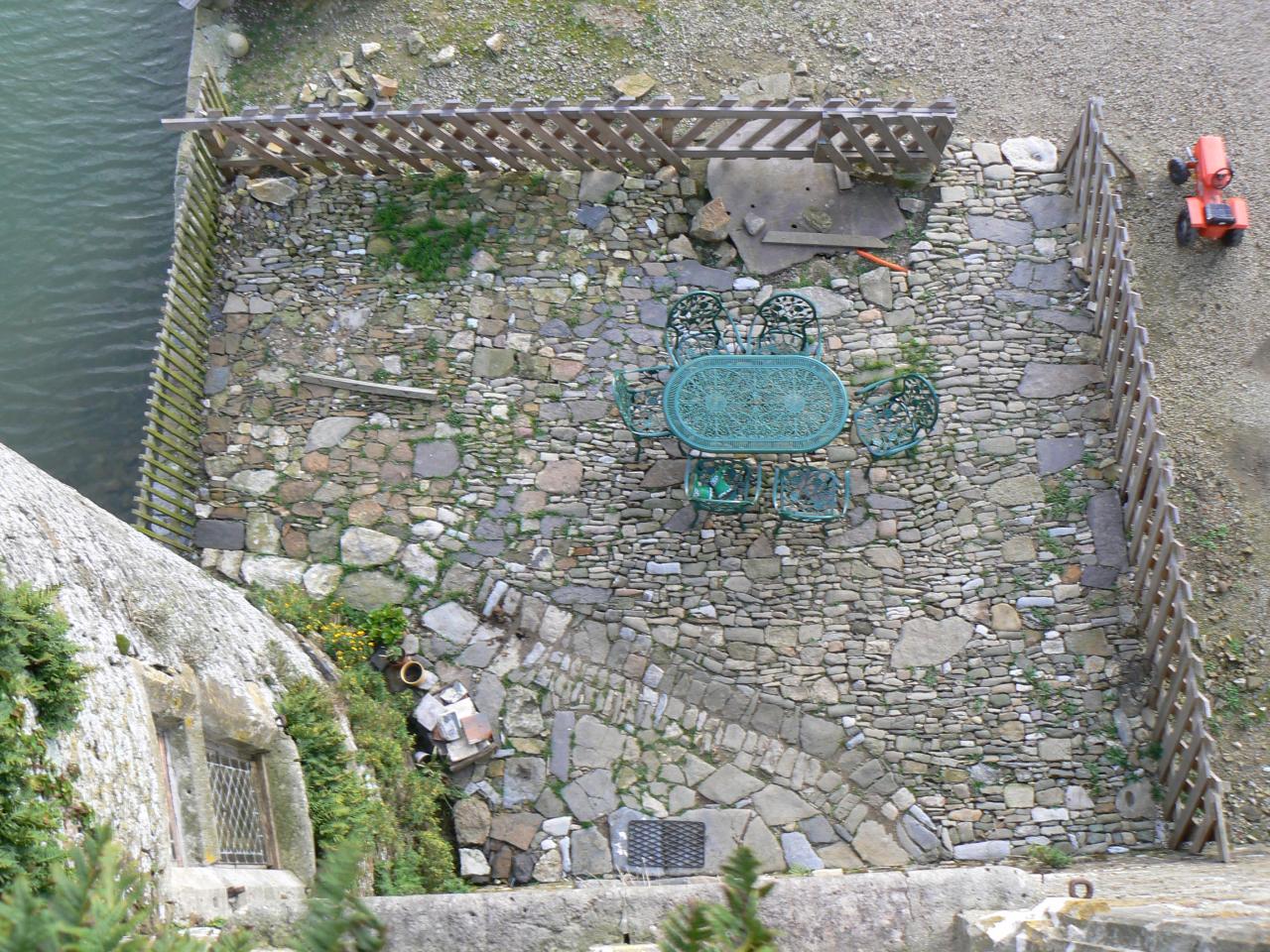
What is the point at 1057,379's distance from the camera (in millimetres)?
7887

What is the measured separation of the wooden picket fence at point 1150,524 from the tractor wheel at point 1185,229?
84cm

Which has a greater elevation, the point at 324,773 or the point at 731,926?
the point at 324,773

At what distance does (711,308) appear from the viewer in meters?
7.92

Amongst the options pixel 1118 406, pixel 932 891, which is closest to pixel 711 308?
pixel 1118 406

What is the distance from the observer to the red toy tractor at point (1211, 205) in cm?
823

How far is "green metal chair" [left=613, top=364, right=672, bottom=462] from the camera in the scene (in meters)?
7.68

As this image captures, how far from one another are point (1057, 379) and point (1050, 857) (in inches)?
137

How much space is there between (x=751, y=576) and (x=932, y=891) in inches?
140

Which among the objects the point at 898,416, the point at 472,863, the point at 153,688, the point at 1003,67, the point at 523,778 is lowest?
the point at 472,863

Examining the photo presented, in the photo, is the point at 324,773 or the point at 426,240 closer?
the point at 324,773

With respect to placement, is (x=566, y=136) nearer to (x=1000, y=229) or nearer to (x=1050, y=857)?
(x=1000, y=229)

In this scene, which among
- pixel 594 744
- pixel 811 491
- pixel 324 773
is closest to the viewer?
pixel 324 773

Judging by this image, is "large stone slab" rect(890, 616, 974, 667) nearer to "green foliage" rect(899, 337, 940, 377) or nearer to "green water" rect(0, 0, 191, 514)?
"green foliage" rect(899, 337, 940, 377)

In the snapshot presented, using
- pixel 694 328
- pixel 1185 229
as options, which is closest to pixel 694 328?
pixel 694 328
